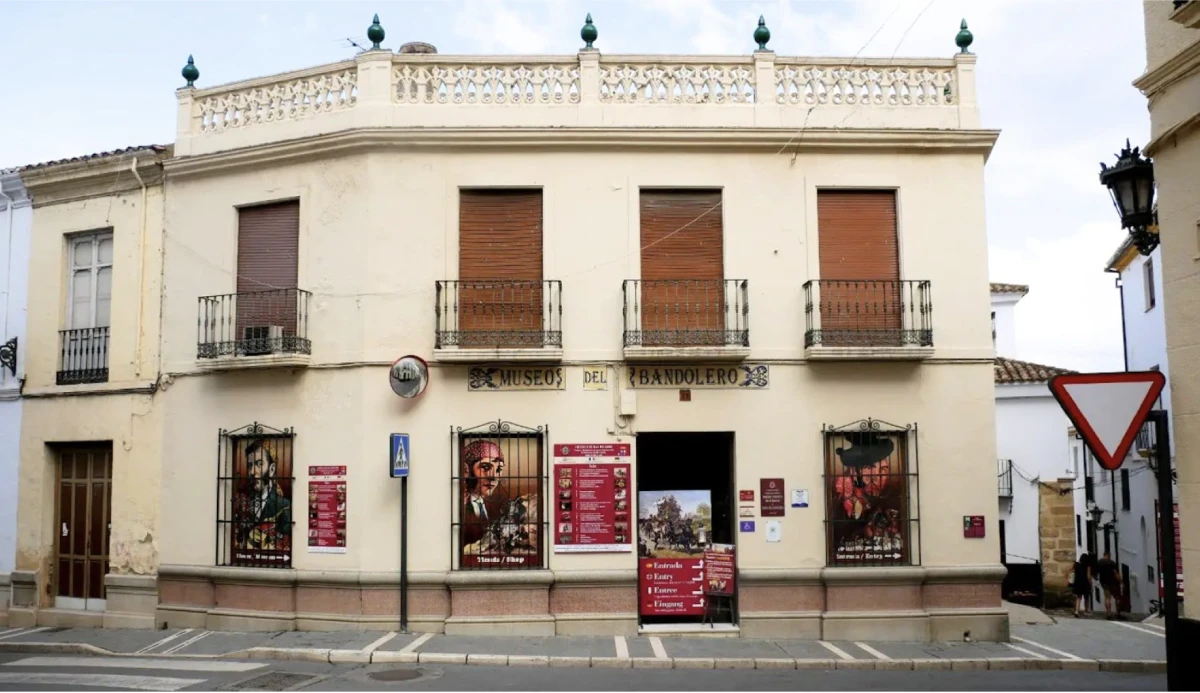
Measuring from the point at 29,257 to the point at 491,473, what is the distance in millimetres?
8721

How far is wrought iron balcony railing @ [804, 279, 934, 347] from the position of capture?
13.3 metres

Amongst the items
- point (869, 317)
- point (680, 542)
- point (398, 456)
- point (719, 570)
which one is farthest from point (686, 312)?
point (398, 456)

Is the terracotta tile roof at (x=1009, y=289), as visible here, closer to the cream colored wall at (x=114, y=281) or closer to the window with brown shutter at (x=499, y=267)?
the window with brown shutter at (x=499, y=267)

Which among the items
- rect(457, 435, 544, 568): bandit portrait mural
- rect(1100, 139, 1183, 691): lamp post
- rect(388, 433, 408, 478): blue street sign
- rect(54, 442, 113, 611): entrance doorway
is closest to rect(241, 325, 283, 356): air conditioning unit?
rect(388, 433, 408, 478): blue street sign

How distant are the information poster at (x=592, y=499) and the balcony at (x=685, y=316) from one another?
1.43 meters

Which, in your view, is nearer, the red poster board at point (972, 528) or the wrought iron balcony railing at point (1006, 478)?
the red poster board at point (972, 528)

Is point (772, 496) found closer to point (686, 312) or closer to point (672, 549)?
point (672, 549)

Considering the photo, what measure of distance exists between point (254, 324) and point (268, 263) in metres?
0.91

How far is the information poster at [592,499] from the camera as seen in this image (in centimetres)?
1322

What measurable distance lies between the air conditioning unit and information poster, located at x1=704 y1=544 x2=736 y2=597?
6.59 meters

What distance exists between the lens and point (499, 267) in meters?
13.7

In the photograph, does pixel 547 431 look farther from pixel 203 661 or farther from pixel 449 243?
pixel 203 661

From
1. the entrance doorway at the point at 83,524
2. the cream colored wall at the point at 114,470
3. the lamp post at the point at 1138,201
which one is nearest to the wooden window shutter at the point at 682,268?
the lamp post at the point at 1138,201

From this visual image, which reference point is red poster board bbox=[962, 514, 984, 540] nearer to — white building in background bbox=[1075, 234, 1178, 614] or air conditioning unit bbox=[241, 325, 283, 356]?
white building in background bbox=[1075, 234, 1178, 614]
